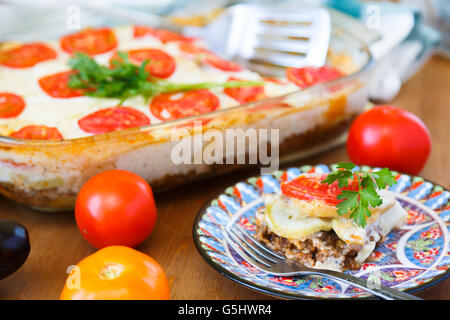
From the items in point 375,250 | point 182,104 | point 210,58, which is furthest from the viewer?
point 210,58

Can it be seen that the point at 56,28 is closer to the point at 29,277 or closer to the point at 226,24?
the point at 226,24

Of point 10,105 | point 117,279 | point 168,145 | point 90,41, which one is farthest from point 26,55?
point 117,279

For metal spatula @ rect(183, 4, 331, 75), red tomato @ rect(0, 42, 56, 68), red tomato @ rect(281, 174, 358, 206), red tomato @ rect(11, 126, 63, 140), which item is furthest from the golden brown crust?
red tomato @ rect(0, 42, 56, 68)

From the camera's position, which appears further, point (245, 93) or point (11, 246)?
point (245, 93)

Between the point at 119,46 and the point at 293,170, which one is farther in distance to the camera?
the point at 119,46

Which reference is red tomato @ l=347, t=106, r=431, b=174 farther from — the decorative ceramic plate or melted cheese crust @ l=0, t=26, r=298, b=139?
melted cheese crust @ l=0, t=26, r=298, b=139

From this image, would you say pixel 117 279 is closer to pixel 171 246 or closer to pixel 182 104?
pixel 171 246
